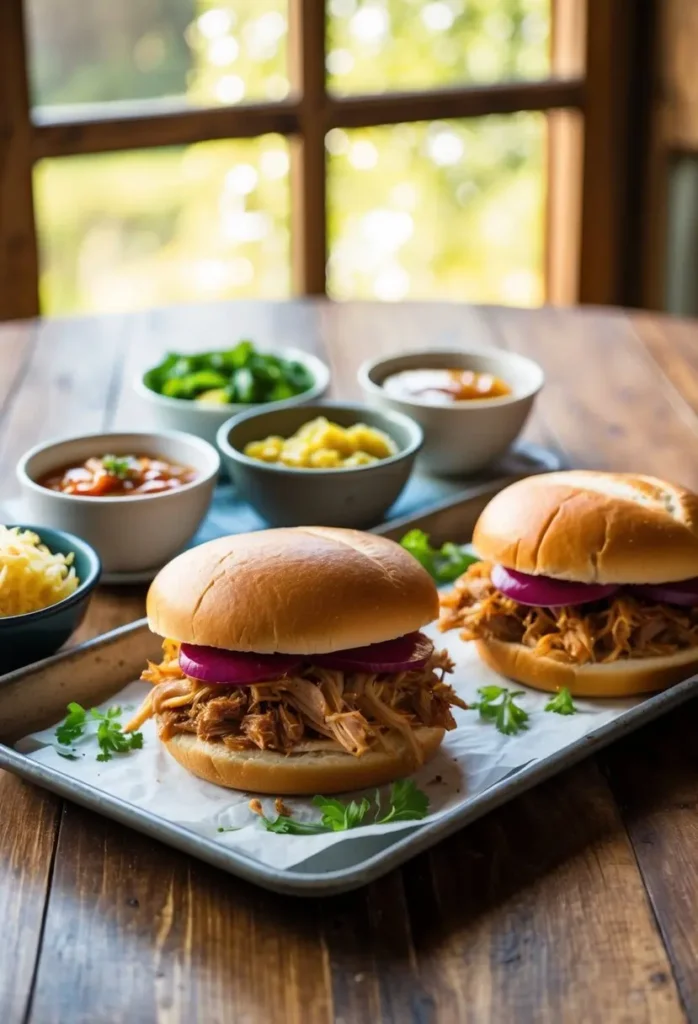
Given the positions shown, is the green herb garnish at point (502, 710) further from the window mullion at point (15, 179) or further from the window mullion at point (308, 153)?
the window mullion at point (308, 153)

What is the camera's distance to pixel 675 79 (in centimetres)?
531

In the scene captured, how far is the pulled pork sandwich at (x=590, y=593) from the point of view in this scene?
6.26ft

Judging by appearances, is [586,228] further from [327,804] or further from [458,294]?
[327,804]

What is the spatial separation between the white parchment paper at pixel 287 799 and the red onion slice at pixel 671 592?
6.4 inches

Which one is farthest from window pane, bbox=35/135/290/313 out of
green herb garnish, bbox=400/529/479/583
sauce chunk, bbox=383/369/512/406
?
green herb garnish, bbox=400/529/479/583

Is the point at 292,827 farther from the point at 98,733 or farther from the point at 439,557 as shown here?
the point at 439,557

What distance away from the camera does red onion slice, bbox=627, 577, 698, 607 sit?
1951mm

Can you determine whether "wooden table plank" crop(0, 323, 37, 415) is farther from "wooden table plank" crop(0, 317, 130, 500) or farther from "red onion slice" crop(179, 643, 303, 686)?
"red onion slice" crop(179, 643, 303, 686)

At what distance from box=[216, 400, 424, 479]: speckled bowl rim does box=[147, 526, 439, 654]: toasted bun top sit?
557 mm

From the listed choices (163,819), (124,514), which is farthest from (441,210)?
(163,819)

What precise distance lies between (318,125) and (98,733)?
11.8ft

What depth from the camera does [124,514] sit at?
2230 mm

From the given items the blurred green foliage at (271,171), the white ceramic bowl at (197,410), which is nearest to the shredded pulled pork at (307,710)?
the white ceramic bowl at (197,410)

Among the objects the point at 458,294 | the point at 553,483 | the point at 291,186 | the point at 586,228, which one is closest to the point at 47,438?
the point at 553,483
